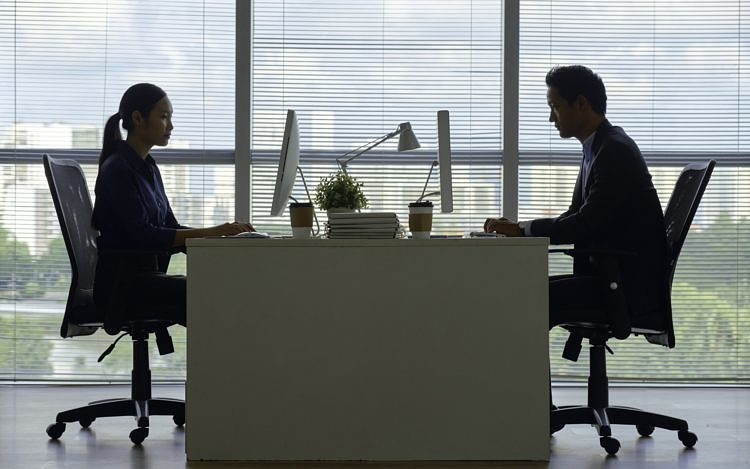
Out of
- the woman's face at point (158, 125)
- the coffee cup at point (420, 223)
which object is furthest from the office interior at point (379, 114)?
the coffee cup at point (420, 223)

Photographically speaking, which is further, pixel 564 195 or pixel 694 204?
pixel 564 195

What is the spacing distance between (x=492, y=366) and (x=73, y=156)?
276cm

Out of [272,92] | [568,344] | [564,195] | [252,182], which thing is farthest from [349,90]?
[568,344]

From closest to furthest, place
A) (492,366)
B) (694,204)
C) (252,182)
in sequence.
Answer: (492,366), (694,204), (252,182)

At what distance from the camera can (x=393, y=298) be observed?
2713mm

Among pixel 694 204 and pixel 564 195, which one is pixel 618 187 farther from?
pixel 564 195

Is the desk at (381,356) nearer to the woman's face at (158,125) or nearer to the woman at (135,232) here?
the woman at (135,232)

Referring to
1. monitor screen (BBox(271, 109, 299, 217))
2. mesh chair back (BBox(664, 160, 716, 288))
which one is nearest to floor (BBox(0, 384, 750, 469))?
mesh chair back (BBox(664, 160, 716, 288))

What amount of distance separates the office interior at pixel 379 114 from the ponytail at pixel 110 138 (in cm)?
95

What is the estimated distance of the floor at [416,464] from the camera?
9.27ft

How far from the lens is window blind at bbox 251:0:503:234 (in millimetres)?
4512

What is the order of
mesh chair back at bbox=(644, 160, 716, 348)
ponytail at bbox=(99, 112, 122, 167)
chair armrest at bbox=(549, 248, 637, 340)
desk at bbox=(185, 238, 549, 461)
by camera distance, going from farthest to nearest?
ponytail at bbox=(99, 112, 122, 167)
mesh chair back at bbox=(644, 160, 716, 348)
chair armrest at bbox=(549, 248, 637, 340)
desk at bbox=(185, 238, 549, 461)

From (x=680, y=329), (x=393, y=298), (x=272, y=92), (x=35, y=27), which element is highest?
(x=35, y=27)

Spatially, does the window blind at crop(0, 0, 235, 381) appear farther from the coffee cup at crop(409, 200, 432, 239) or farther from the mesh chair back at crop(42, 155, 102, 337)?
the coffee cup at crop(409, 200, 432, 239)
